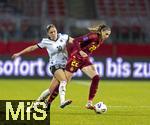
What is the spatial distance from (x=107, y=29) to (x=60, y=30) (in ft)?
56.8

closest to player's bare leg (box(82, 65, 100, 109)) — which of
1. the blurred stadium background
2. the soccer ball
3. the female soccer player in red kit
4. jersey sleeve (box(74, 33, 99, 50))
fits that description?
the female soccer player in red kit

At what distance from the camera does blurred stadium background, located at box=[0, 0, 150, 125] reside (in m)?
25.1

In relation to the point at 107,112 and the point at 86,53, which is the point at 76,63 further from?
the point at 107,112

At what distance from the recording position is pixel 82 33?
2950 cm

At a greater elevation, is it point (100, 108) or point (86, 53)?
point (86, 53)

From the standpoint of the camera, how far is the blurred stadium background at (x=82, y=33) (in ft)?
82.5

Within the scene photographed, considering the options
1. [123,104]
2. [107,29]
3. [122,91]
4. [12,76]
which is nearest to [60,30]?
[12,76]

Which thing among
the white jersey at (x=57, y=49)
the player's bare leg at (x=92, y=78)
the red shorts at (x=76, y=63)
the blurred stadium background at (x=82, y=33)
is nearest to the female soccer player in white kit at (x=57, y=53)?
the white jersey at (x=57, y=49)

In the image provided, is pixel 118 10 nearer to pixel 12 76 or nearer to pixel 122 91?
pixel 12 76

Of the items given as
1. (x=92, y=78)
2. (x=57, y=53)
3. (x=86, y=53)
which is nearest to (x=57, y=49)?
(x=57, y=53)

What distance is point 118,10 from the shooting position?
32.8 m

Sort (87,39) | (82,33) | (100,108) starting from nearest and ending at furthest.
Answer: (100,108) < (87,39) < (82,33)

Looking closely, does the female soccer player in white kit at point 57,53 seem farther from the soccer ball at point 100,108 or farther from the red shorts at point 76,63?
the soccer ball at point 100,108

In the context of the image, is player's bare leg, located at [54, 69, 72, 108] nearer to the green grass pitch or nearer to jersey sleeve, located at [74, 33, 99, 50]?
the green grass pitch
